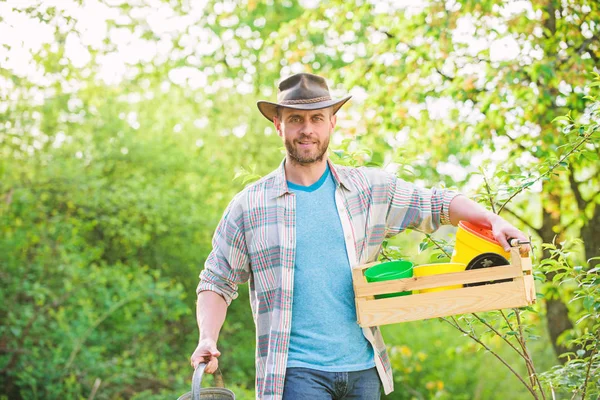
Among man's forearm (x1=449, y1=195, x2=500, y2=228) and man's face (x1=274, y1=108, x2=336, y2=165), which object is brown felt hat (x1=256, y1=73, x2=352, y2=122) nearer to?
man's face (x1=274, y1=108, x2=336, y2=165)

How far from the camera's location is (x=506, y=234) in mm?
2404

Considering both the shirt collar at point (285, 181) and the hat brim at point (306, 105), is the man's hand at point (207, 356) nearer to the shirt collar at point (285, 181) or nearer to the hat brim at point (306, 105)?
the shirt collar at point (285, 181)

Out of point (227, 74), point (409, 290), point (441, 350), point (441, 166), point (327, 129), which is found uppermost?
point (227, 74)

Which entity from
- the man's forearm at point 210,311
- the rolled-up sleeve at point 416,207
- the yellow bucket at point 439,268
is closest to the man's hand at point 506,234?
the yellow bucket at point 439,268

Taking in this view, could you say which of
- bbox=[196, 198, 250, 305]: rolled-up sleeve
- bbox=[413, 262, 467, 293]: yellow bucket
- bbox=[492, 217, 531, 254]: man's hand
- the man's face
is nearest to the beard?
the man's face

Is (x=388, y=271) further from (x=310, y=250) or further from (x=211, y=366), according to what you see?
(x=211, y=366)

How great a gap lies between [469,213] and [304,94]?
75 cm

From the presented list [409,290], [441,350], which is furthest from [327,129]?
[441,350]

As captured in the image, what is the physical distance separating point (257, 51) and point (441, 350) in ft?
14.5

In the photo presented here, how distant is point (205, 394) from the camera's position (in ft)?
8.53

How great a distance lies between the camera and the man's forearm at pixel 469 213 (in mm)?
2520

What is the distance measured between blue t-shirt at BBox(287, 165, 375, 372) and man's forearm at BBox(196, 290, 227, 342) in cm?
29

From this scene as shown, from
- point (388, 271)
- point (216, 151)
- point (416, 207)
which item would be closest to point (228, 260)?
point (388, 271)

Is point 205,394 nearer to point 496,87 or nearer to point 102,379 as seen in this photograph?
point 496,87
